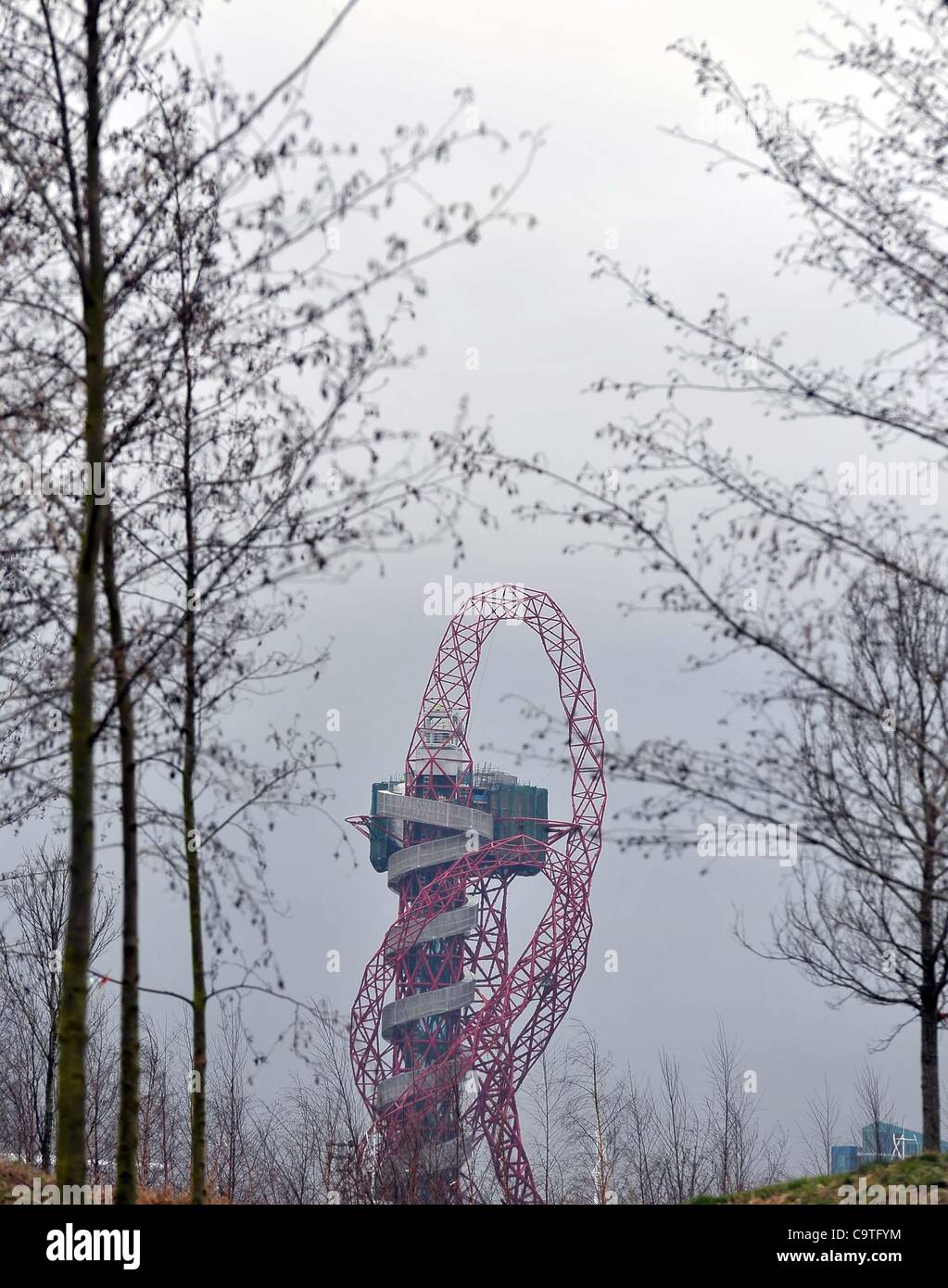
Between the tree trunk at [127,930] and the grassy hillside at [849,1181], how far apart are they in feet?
19.4

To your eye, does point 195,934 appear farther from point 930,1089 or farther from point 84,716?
point 930,1089

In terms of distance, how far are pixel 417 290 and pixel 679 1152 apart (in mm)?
27691

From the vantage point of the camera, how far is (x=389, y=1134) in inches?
1597

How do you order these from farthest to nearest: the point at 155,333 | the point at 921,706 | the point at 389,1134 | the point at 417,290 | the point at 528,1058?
the point at 528,1058, the point at 389,1134, the point at 921,706, the point at 155,333, the point at 417,290

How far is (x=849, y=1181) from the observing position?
1282 centimetres

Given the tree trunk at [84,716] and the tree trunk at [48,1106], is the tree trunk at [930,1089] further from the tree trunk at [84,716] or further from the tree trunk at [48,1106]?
the tree trunk at [48,1106]

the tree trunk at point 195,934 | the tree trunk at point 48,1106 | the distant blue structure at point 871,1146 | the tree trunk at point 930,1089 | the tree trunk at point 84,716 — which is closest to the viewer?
the tree trunk at point 84,716

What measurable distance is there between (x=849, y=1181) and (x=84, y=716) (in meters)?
8.91

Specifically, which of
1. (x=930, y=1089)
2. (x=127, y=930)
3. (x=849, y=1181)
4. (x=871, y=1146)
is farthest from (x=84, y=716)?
(x=871, y=1146)

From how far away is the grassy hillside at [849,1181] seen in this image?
40.4 feet

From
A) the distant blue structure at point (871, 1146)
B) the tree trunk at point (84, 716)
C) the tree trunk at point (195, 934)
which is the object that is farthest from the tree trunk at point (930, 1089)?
the distant blue structure at point (871, 1146)

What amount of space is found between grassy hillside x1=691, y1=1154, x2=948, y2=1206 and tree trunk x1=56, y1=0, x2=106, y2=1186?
7206 mm
